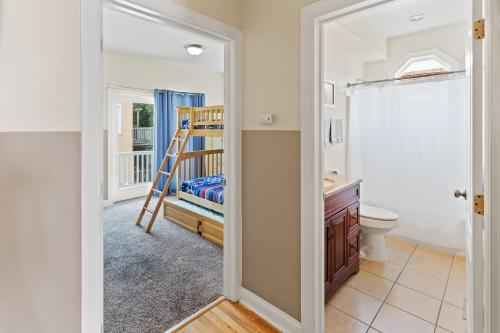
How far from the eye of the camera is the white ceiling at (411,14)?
8.74 ft

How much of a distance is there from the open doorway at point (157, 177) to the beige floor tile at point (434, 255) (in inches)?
86.9

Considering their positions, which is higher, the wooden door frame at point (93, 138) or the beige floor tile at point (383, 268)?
the wooden door frame at point (93, 138)

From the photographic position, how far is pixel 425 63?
352cm

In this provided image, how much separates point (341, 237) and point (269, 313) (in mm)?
820

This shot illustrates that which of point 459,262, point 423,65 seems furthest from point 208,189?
point 423,65

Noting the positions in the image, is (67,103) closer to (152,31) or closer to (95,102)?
(95,102)

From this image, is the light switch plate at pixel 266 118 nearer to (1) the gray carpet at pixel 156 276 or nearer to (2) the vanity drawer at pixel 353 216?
(2) the vanity drawer at pixel 353 216

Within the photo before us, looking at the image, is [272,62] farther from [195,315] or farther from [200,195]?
[200,195]

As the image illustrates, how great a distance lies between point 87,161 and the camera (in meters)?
1.27

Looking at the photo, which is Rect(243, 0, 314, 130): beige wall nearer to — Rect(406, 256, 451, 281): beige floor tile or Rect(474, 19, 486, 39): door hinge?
Rect(474, 19, 486, 39): door hinge

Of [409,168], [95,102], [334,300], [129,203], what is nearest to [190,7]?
[95,102]

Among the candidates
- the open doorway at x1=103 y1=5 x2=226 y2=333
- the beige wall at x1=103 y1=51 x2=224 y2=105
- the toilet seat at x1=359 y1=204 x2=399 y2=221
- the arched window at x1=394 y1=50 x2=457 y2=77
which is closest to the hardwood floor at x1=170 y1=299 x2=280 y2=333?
the open doorway at x1=103 y1=5 x2=226 y2=333

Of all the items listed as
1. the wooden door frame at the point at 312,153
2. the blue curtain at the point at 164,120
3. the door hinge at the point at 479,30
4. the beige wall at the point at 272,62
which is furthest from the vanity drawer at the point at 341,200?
the blue curtain at the point at 164,120

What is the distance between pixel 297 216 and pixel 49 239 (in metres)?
1.33
